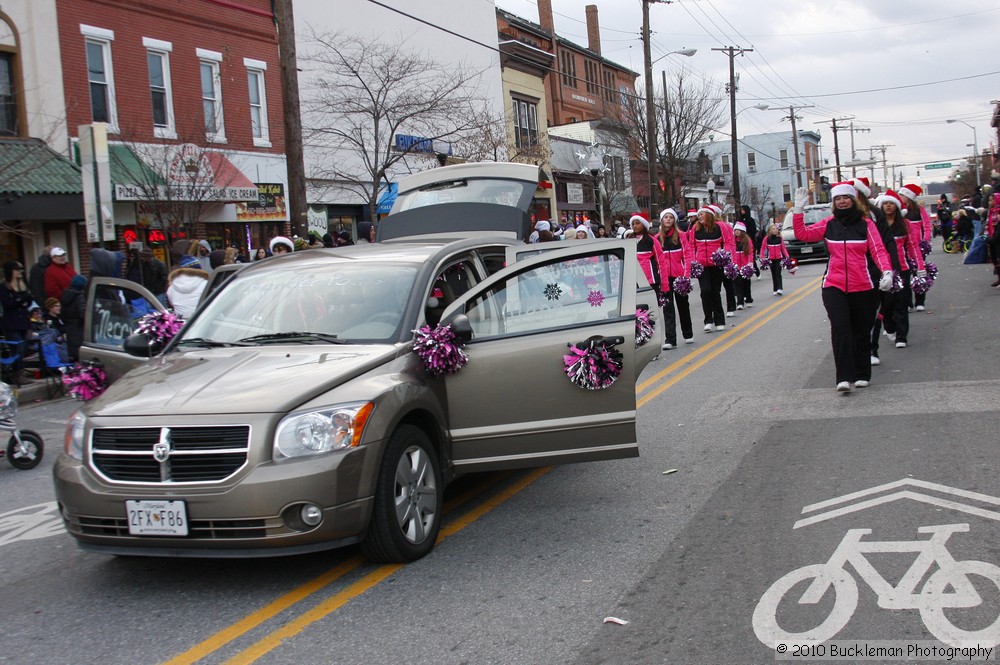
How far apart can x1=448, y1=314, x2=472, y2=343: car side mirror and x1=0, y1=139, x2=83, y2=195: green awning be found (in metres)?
14.5

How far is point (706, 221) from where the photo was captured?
15000 millimetres

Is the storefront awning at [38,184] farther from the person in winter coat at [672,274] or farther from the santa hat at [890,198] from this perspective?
the santa hat at [890,198]

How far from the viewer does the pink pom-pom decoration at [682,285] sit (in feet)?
45.5

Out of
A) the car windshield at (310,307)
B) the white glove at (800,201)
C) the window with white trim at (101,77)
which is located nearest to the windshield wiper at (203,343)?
the car windshield at (310,307)

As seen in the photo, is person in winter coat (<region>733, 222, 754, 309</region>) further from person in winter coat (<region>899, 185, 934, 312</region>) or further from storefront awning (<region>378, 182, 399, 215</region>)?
storefront awning (<region>378, 182, 399, 215</region>)

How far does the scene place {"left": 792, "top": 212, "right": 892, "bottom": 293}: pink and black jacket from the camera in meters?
9.18

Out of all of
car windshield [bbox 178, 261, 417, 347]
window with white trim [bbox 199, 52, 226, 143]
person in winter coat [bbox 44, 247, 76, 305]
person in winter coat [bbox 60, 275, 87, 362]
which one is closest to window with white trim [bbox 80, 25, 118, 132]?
window with white trim [bbox 199, 52, 226, 143]

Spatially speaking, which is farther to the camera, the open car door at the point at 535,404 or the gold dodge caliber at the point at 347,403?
the open car door at the point at 535,404

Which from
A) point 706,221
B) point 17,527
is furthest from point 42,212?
point 17,527

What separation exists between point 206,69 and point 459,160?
1006cm

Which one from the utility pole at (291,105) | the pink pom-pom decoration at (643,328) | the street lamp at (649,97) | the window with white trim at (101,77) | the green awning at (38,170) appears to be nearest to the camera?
the pink pom-pom decoration at (643,328)

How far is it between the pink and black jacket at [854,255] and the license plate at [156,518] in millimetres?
6759

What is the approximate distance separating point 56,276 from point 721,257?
9.97 metres

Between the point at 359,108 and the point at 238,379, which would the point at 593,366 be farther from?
the point at 359,108
